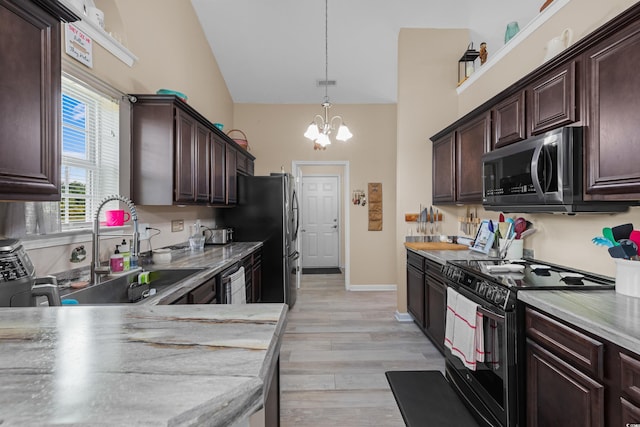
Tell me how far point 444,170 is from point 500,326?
6.52 feet

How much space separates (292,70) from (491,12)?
8.03 ft

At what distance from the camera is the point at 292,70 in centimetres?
442

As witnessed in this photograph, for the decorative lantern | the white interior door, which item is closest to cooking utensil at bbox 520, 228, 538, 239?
the decorative lantern

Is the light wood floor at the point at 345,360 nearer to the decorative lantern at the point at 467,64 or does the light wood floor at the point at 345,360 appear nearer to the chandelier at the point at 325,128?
the chandelier at the point at 325,128

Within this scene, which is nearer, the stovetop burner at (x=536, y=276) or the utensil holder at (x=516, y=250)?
the stovetop burner at (x=536, y=276)

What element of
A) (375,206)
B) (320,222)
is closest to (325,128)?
(375,206)

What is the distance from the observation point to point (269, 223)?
13.1 ft

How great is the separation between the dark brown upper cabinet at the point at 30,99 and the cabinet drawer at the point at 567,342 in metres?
2.07

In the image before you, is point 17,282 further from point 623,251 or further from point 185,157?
point 623,251

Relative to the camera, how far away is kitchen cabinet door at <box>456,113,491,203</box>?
259cm

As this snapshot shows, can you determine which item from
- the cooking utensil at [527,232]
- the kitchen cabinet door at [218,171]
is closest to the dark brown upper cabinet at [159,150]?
the kitchen cabinet door at [218,171]

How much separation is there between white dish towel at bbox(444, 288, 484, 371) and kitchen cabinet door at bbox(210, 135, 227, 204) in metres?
2.36

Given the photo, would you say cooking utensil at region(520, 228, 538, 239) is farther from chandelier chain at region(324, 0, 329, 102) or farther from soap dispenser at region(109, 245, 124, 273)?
soap dispenser at region(109, 245, 124, 273)

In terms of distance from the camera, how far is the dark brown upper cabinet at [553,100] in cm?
168
